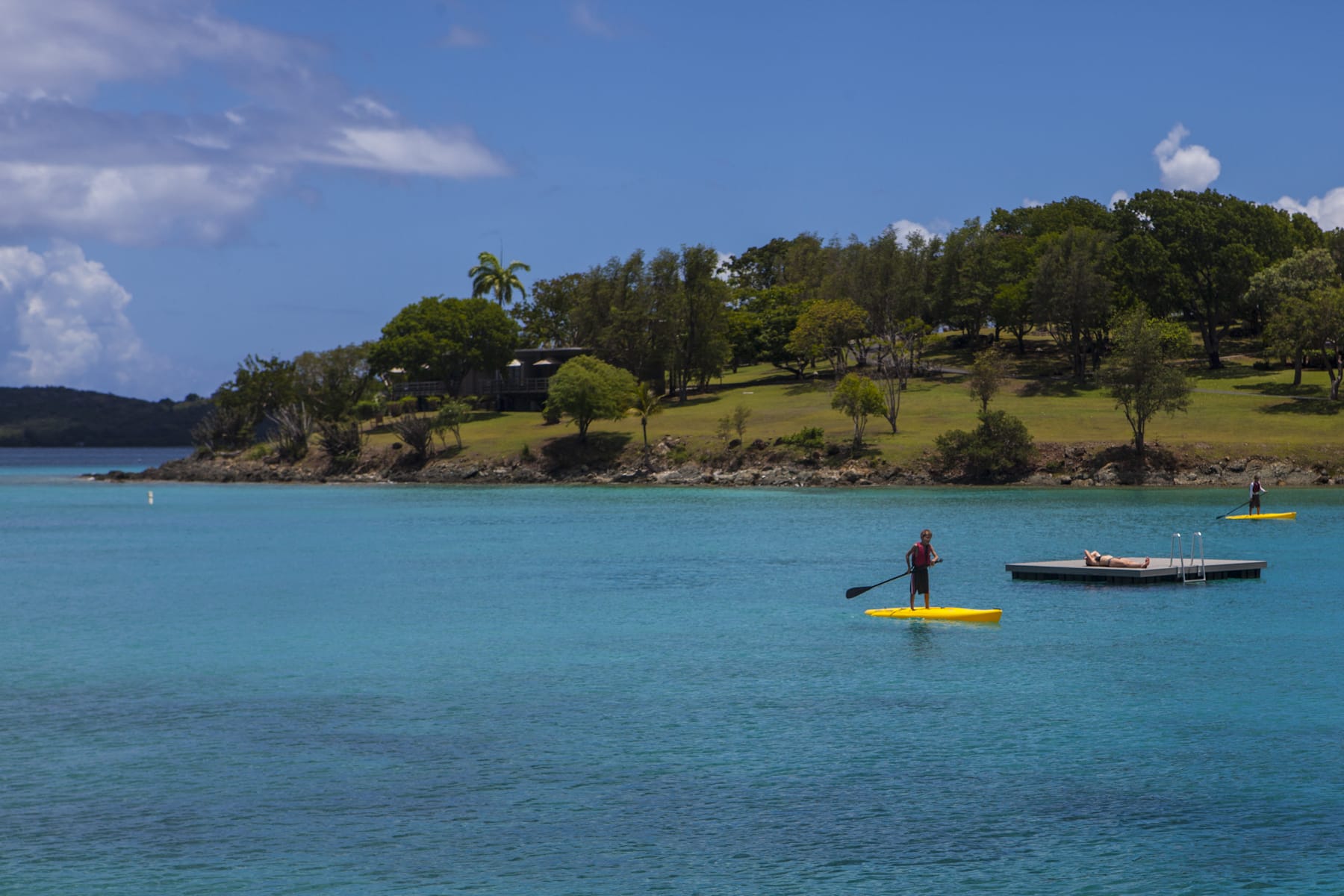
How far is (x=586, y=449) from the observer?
117m

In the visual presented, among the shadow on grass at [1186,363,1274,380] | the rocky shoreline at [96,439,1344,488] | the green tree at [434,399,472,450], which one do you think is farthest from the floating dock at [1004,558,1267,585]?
the shadow on grass at [1186,363,1274,380]

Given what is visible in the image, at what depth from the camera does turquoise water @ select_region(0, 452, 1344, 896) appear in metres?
16.2

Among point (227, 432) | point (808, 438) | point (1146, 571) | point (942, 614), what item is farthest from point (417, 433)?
point (942, 614)

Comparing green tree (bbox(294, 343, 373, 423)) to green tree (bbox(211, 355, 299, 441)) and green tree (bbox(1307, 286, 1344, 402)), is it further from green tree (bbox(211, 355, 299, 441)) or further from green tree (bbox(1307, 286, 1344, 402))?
green tree (bbox(1307, 286, 1344, 402))

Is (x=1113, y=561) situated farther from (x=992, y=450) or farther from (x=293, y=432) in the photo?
(x=293, y=432)

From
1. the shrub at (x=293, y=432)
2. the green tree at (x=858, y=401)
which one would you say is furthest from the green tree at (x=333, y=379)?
the green tree at (x=858, y=401)

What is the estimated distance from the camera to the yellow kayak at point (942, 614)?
3494cm

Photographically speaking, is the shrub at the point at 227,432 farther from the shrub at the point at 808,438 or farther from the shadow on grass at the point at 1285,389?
the shadow on grass at the point at 1285,389

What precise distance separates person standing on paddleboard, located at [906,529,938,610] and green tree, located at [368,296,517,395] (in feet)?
369

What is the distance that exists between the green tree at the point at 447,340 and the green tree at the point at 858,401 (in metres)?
53.4

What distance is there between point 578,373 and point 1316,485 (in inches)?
2375

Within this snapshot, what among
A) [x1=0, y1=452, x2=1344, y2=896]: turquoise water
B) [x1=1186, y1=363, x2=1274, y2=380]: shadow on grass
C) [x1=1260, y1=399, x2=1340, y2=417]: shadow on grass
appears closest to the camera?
[x1=0, y1=452, x2=1344, y2=896]: turquoise water

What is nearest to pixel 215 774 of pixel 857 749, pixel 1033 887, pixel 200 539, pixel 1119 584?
pixel 857 749

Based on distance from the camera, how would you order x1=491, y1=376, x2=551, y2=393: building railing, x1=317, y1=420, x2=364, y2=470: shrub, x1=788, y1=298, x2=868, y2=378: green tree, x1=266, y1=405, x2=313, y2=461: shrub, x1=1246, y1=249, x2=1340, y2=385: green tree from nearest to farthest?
x1=1246, y1=249, x2=1340, y2=385: green tree < x1=317, y1=420, x2=364, y2=470: shrub < x1=788, y1=298, x2=868, y2=378: green tree < x1=266, y1=405, x2=313, y2=461: shrub < x1=491, y1=376, x2=551, y2=393: building railing
